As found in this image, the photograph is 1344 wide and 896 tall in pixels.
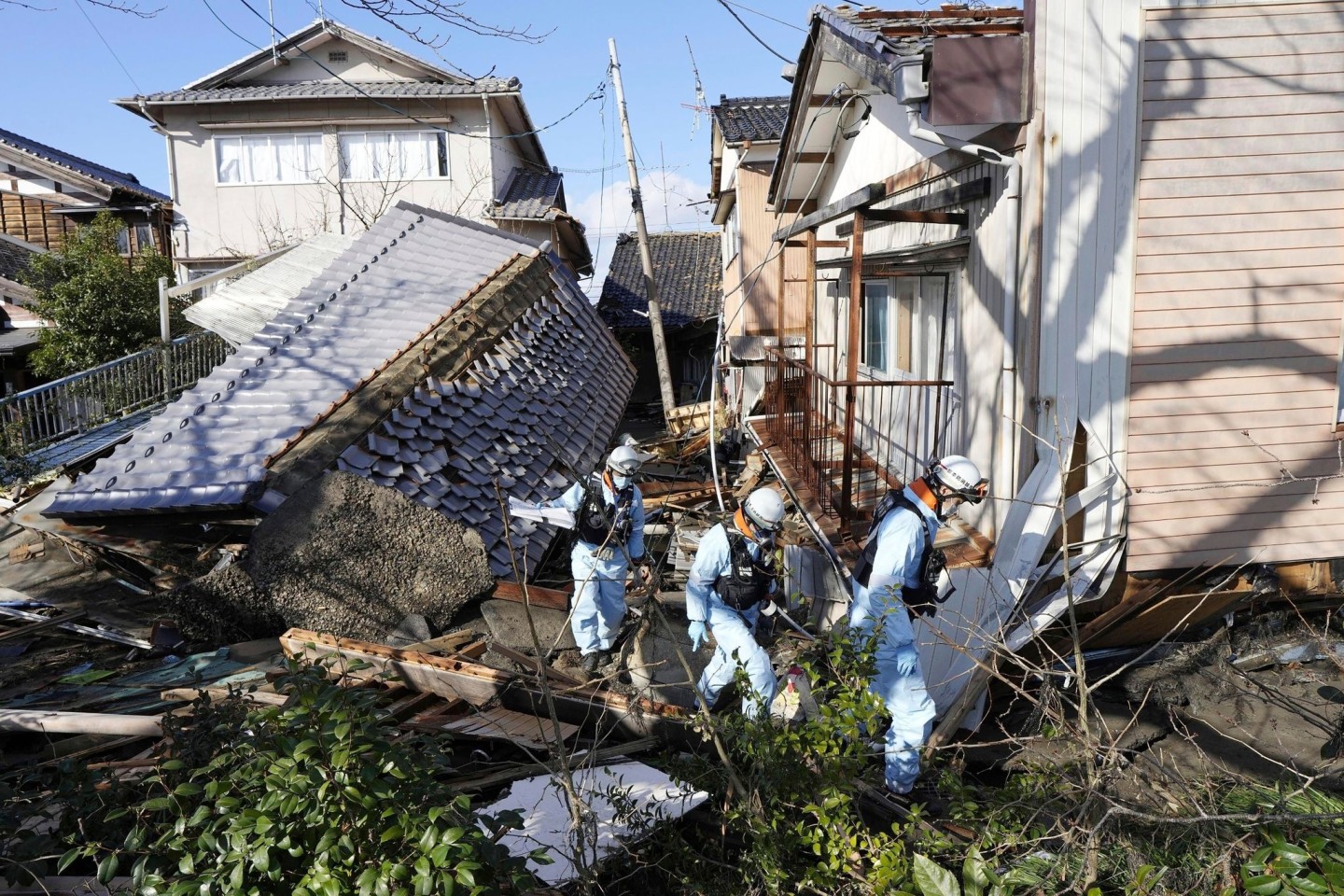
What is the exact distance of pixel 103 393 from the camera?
1442 centimetres

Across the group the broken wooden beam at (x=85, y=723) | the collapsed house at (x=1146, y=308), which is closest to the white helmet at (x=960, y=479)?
the collapsed house at (x=1146, y=308)

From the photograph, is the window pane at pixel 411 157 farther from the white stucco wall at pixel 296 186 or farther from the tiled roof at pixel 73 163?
the tiled roof at pixel 73 163

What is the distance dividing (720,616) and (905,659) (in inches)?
49.6

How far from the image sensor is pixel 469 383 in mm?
8594

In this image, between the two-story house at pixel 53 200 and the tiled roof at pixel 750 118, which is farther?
the two-story house at pixel 53 200

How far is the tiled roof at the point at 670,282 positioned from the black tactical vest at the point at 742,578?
62.8 feet

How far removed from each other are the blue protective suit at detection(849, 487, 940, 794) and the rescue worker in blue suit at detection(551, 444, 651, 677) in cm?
230

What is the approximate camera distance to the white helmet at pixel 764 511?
224 inches

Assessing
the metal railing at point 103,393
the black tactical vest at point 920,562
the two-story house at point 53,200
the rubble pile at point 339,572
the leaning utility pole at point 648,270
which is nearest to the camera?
the black tactical vest at point 920,562

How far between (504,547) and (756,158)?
40.4 ft

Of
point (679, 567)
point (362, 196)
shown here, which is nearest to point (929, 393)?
point (679, 567)

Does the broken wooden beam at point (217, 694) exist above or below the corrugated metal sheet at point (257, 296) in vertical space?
below

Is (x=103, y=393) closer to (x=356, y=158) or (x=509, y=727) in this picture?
(x=356, y=158)

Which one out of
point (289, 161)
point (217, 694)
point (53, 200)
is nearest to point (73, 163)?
point (53, 200)
